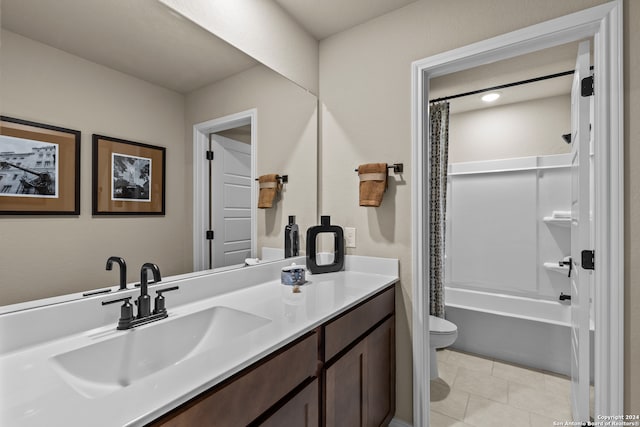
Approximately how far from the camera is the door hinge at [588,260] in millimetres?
1346

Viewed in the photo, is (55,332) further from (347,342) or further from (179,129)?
(347,342)

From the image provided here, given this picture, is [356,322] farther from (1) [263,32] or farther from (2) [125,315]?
(1) [263,32]

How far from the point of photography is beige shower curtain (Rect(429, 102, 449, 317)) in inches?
102

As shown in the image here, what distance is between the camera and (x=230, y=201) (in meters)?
1.55

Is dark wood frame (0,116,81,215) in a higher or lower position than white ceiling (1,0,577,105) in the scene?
lower

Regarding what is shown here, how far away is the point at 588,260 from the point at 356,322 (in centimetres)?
106

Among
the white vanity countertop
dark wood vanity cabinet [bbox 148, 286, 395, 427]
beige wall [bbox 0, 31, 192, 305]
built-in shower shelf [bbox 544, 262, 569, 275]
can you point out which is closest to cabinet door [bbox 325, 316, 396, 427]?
dark wood vanity cabinet [bbox 148, 286, 395, 427]

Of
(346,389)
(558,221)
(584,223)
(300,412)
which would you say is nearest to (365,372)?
(346,389)

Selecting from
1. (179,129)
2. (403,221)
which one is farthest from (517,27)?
(179,129)

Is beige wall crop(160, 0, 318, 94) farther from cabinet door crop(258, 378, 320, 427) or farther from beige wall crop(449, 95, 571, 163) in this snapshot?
beige wall crop(449, 95, 571, 163)

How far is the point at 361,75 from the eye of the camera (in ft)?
6.34

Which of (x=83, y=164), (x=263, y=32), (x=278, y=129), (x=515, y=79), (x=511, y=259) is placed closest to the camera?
(x=83, y=164)

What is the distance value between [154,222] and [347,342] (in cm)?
91

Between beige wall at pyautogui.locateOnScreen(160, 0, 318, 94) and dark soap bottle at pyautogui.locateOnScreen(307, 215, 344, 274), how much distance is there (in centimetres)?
93
